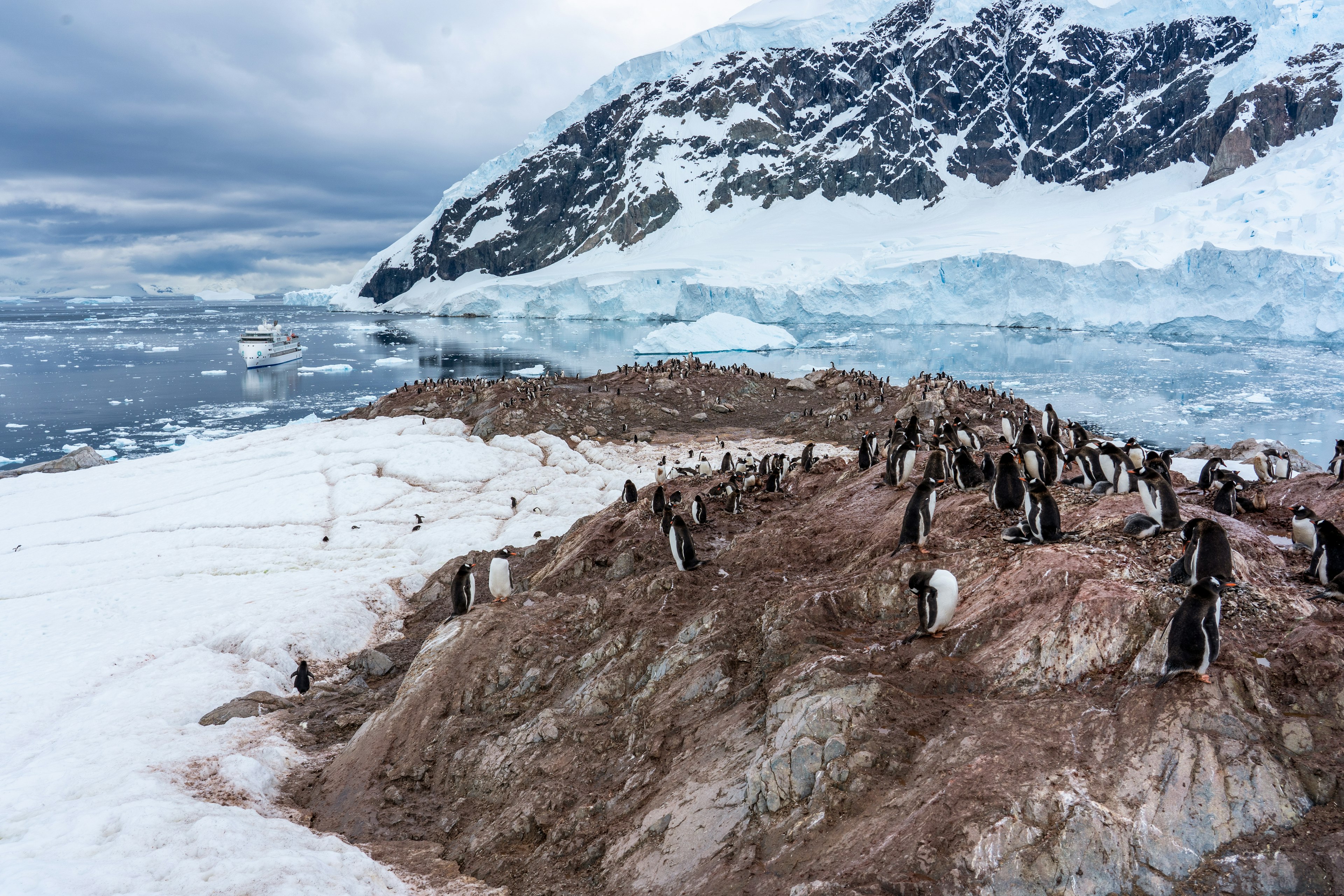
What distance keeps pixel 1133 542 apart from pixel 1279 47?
368 ft

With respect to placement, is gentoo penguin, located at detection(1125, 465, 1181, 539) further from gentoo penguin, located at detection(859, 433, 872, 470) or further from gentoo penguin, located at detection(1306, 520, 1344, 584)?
gentoo penguin, located at detection(859, 433, 872, 470)

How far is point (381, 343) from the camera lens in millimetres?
83375

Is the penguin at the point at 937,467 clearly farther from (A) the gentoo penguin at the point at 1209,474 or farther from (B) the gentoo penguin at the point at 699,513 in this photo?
(A) the gentoo penguin at the point at 1209,474

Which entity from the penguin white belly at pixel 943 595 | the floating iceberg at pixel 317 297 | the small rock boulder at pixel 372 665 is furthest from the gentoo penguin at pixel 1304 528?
the floating iceberg at pixel 317 297

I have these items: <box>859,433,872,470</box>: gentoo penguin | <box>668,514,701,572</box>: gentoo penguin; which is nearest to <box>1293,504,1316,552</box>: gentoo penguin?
<box>859,433,872,470</box>: gentoo penguin

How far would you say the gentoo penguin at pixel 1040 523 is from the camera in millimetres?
6777

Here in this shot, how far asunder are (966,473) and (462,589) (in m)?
7.09

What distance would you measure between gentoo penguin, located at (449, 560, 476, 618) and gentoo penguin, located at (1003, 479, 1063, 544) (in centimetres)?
699

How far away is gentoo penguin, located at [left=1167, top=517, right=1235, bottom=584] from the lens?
17.7 feet

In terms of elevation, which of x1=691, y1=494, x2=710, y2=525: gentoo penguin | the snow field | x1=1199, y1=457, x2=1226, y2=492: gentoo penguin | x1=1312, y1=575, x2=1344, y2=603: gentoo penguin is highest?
x1=1312, y1=575, x2=1344, y2=603: gentoo penguin

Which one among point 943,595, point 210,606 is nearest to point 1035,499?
point 943,595

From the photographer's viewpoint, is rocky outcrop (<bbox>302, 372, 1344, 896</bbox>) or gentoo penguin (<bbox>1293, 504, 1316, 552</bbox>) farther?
gentoo penguin (<bbox>1293, 504, 1316, 552</bbox>)

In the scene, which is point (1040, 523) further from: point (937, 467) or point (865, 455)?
point (865, 455)

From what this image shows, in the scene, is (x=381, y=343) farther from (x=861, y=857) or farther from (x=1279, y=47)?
(x=1279, y=47)
